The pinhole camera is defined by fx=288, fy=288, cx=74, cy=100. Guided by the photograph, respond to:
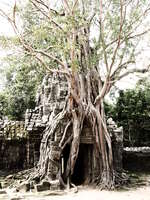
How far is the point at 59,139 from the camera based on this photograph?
882cm

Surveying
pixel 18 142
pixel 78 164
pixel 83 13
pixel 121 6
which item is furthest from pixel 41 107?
pixel 121 6

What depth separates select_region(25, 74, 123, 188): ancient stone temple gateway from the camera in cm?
871

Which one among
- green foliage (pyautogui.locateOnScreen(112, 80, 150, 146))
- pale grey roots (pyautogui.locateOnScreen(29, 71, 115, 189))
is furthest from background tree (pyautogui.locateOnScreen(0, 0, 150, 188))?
green foliage (pyautogui.locateOnScreen(112, 80, 150, 146))

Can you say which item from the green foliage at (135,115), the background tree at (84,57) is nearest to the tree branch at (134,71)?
the background tree at (84,57)

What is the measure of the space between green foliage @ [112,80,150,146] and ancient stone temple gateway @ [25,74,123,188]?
172 inches

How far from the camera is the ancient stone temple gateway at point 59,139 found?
8711 mm

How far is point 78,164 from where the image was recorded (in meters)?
10.2

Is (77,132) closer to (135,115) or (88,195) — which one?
(88,195)

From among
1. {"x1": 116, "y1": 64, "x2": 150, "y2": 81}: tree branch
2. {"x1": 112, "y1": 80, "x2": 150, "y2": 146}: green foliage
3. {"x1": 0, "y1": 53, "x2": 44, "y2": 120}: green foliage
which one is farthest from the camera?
{"x1": 0, "y1": 53, "x2": 44, "y2": 120}: green foliage

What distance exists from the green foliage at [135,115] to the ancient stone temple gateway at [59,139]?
14.3 ft

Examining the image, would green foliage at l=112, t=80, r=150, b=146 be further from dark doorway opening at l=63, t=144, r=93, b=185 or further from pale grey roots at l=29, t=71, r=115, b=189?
pale grey roots at l=29, t=71, r=115, b=189

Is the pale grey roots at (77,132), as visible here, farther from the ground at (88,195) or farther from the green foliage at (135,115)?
the green foliage at (135,115)

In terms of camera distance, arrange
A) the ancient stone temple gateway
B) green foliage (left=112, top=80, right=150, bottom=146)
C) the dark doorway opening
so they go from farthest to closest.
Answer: green foliage (left=112, top=80, right=150, bottom=146) → the dark doorway opening → the ancient stone temple gateway

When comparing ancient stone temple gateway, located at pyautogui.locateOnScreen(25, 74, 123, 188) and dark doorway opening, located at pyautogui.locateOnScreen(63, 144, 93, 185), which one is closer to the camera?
ancient stone temple gateway, located at pyautogui.locateOnScreen(25, 74, 123, 188)
